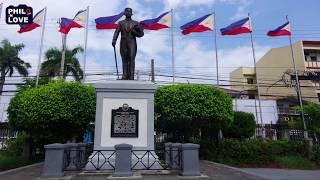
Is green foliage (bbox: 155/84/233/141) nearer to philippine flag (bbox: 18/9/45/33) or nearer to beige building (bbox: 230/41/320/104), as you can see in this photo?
philippine flag (bbox: 18/9/45/33)

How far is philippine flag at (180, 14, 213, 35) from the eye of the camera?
23.0 meters

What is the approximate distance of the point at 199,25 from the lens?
75.5 ft

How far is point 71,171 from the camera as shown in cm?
1105

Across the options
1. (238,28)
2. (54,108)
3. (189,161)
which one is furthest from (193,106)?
(189,161)

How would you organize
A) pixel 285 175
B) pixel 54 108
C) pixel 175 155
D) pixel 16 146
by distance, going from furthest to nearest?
pixel 16 146 < pixel 54 108 < pixel 285 175 < pixel 175 155

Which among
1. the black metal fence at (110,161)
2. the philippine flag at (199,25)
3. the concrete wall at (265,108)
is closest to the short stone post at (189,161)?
the black metal fence at (110,161)

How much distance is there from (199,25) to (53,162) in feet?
52.2

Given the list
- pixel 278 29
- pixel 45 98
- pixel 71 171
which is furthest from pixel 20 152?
pixel 278 29

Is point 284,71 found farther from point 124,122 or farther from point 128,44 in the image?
point 124,122

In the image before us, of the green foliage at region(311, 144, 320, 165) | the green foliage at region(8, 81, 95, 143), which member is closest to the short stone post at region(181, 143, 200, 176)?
the green foliage at region(8, 81, 95, 143)

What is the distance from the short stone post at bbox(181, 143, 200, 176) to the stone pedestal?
181 centimetres

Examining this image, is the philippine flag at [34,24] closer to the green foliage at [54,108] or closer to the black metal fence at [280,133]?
the green foliage at [54,108]

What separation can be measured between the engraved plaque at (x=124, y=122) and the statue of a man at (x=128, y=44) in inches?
64.3

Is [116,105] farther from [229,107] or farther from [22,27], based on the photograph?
[22,27]
